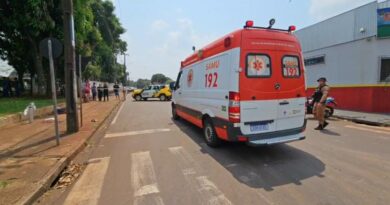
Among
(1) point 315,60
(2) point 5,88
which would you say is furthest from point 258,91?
(2) point 5,88

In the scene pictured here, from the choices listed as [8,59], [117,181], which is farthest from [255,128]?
[8,59]

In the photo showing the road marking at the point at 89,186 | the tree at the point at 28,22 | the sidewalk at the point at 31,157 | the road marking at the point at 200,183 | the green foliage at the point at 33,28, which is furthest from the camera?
the green foliage at the point at 33,28

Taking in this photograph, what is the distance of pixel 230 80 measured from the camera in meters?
5.97

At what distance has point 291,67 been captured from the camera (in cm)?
635

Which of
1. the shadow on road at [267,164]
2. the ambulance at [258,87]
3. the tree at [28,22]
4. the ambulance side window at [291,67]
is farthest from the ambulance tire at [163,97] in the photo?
the ambulance side window at [291,67]

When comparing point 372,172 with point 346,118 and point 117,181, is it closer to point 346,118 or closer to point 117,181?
point 117,181

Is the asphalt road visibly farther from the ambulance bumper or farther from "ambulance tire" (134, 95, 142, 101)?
"ambulance tire" (134, 95, 142, 101)

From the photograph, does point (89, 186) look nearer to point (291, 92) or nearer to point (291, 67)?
point (291, 92)

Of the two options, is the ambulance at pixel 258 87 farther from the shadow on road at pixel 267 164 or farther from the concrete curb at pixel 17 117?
the concrete curb at pixel 17 117

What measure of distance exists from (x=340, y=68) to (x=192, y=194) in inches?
560

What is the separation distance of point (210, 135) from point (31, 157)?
13.8ft

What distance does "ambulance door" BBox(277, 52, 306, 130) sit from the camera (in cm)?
614

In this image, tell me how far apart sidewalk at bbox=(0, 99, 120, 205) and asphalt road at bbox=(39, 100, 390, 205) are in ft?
1.07

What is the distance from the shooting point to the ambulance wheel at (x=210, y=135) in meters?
7.00
